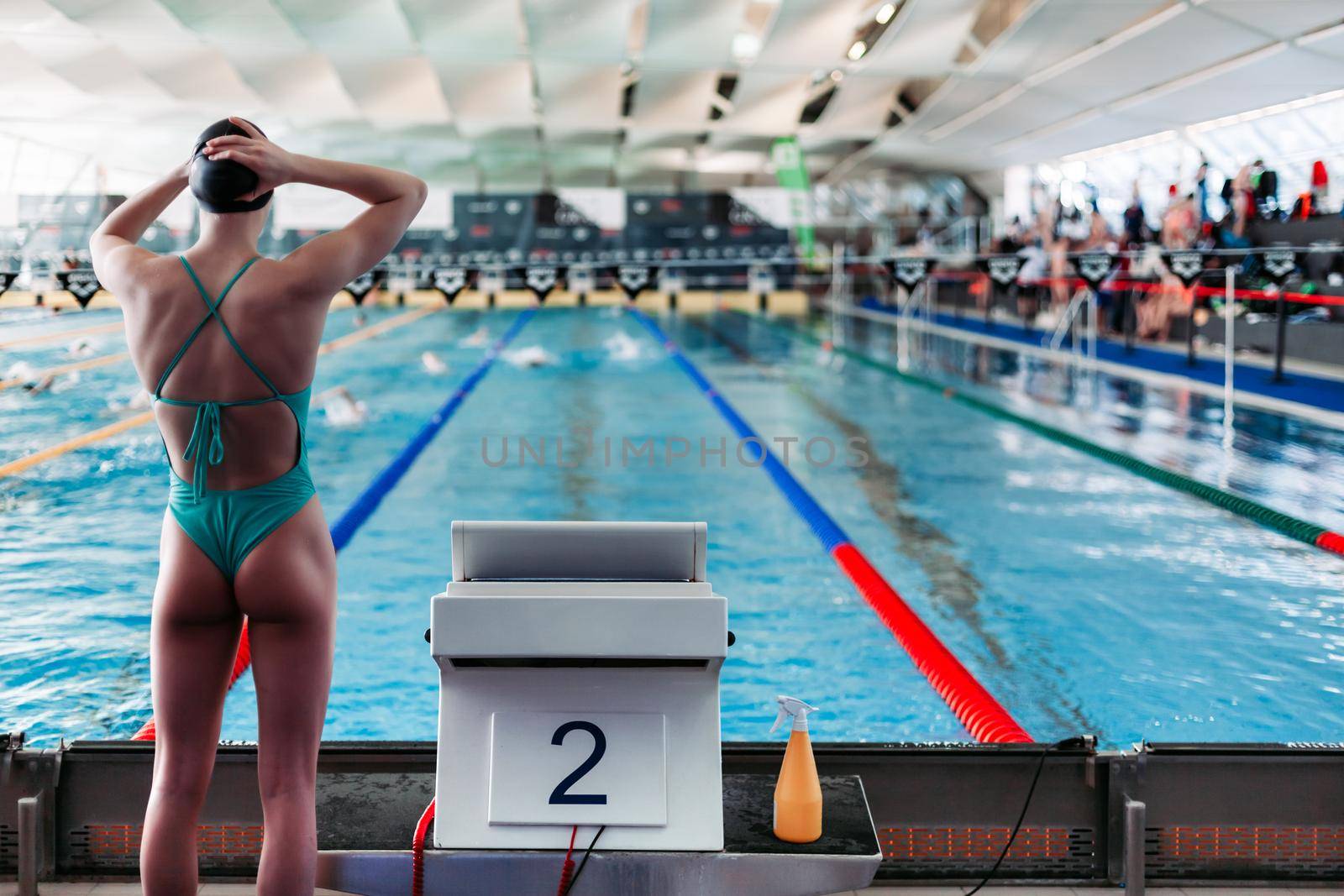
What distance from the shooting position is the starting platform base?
1.97 m

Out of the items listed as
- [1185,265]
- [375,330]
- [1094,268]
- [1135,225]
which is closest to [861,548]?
[1094,268]

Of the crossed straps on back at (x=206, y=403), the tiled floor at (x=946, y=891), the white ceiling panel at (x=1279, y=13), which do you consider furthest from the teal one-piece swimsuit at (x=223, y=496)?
the white ceiling panel at (x=1279, y=13)

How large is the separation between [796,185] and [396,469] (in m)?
20.9

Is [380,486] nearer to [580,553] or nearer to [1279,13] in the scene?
[580,553]

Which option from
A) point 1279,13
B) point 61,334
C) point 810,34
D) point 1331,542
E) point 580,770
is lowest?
point 1331,542

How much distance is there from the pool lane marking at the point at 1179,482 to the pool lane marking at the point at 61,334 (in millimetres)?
8668

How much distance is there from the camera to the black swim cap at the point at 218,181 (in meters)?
1.69

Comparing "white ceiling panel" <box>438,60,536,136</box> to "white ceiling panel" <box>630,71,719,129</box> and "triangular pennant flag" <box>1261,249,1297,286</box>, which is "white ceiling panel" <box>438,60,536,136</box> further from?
"triangular pennant flag" <box>1261,249,1297,286</box>

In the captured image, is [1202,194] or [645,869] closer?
[645,869]

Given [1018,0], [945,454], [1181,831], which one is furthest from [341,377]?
[1018,0]

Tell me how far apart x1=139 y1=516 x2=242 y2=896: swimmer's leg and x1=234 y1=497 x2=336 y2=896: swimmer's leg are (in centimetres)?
6

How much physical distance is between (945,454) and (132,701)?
5.06 meters

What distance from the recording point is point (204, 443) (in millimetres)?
1744

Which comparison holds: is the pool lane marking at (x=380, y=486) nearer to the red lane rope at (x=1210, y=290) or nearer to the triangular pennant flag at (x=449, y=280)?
the triangular pennant flag at (x=449, y=280)
